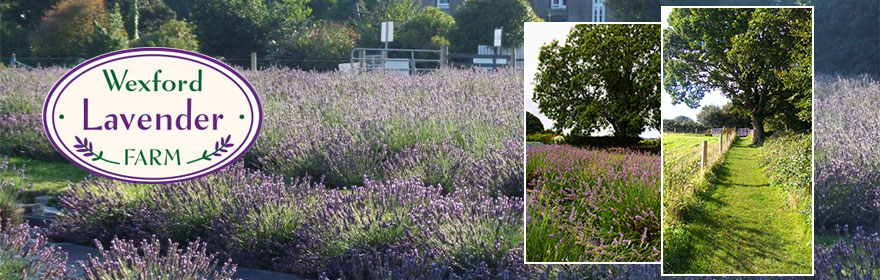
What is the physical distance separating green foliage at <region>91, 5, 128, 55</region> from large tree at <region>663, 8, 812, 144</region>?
17.4 meters

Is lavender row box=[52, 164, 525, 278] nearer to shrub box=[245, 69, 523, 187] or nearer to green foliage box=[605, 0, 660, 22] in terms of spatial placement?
shrub box=[245, 69, 523, 187]

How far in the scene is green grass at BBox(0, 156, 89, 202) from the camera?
6371 mm

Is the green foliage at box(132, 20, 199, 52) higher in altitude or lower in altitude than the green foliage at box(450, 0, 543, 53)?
lower

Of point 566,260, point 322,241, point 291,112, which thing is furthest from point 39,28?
point 566,260

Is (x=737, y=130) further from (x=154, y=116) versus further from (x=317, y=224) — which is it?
(x=154, y=116)

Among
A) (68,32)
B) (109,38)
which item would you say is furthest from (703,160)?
(68,32)

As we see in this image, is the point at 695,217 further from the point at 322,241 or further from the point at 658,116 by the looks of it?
the point at 322,241

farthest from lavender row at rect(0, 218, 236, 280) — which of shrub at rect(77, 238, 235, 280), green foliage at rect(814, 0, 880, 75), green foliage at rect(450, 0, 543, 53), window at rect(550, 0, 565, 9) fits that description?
window at rect(550, 0, 565, 9)

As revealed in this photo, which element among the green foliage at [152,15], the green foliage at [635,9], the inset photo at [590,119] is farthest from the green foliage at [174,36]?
the inset photo at [590,119]

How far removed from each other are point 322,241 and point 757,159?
2.03m

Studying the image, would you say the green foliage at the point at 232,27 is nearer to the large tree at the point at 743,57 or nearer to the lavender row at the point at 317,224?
the lavender row at the point at 317,224

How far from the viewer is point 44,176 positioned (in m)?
7.19

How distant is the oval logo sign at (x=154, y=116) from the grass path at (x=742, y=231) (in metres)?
2.90

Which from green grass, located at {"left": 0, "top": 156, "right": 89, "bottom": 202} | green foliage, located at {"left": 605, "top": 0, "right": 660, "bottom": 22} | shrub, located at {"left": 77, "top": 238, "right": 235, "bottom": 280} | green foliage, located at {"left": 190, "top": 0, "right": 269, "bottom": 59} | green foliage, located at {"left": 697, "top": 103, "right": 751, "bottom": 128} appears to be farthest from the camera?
green foliage, located at {"left": 190, "top": 0, "right": 269, "bottom": 59}
